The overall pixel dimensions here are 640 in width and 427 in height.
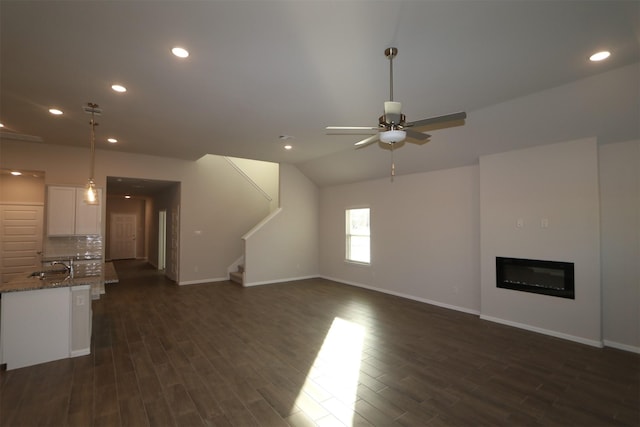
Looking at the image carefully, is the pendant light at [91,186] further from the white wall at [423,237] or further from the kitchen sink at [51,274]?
the white wall at [423,237]

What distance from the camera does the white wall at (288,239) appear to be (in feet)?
24.1


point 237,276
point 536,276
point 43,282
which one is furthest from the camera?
point 237,276

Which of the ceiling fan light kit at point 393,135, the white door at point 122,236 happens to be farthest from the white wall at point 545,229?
the white door at point 122,236

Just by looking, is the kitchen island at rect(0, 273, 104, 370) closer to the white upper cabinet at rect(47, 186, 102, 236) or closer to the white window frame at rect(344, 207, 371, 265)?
the white upper cabinet at rect(47, 186, 102, 236)

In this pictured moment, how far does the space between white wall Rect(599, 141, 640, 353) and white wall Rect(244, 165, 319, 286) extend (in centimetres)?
607

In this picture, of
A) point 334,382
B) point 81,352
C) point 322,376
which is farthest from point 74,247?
point 334,382

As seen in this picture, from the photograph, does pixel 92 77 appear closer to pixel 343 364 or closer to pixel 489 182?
pixel 343 364

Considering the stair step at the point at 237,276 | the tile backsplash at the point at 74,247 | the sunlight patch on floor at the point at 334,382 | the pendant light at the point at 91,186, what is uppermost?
the pendant light at the point at 91,186

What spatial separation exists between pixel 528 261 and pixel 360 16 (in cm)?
413

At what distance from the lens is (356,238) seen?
7.51 m

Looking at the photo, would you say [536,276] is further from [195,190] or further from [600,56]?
[195,190]

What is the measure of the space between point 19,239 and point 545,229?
1040 cm

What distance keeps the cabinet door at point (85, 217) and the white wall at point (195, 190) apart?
1.10 feet

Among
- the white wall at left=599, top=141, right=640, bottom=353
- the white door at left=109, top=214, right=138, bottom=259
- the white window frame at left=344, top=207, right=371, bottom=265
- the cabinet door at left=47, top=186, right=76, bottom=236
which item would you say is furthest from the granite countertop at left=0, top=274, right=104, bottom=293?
the white door at left=109, top=214, right=138, bottom=259
